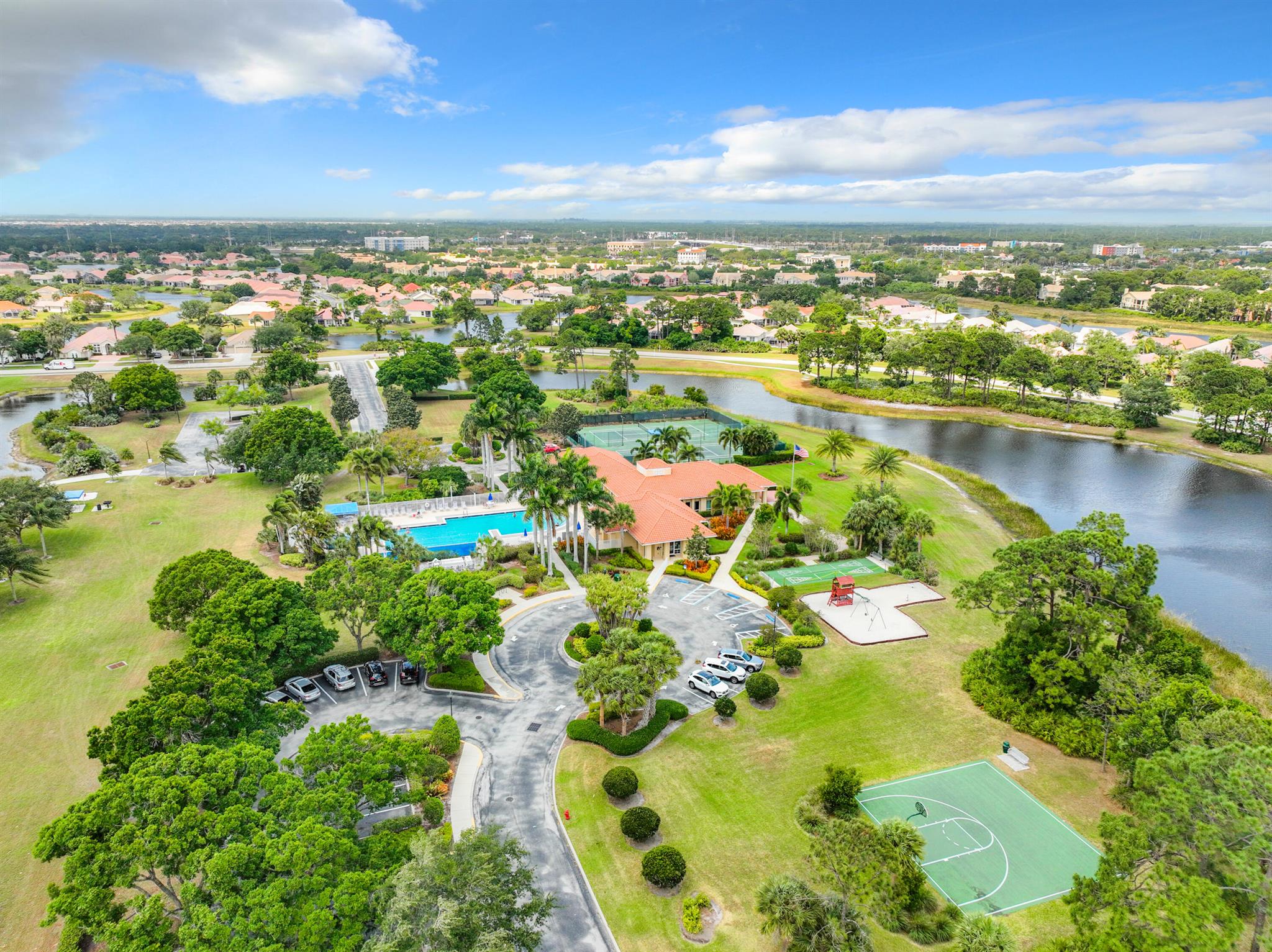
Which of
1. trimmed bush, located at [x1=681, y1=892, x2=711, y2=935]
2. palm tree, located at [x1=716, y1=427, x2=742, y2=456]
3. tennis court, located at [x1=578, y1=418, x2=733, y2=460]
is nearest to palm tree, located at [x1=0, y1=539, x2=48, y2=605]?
trimmed bush, located at [x1=681, y1=892, x2=711, y2=935]

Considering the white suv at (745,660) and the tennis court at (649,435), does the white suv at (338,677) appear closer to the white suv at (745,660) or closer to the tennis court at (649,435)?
the white suv at (745,660)

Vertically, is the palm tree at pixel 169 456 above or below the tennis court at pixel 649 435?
above

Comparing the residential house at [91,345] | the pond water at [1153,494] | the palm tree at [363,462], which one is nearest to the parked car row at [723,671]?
the pond water at [1153,494]

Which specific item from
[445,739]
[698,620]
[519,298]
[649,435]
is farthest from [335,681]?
[519,298]

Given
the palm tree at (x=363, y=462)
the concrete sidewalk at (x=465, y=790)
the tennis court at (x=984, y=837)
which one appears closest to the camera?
the tennis court at (x=984, y=837)

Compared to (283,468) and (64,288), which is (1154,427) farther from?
(64,288)

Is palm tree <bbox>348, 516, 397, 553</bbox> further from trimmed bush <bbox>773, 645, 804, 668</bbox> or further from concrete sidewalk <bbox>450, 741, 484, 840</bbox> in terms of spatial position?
trimmed bush <bbox>773, 645, 804, 668</bbox>
